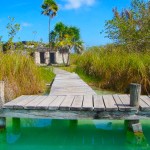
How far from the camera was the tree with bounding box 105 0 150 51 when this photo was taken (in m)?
Result: 16.9

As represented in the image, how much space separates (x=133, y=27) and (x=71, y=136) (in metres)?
13.5

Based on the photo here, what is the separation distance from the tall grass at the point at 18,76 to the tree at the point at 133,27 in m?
8.10

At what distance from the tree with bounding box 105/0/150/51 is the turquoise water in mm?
10412

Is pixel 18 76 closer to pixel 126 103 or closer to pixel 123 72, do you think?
pixel 123 72

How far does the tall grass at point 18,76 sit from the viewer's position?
8.09m

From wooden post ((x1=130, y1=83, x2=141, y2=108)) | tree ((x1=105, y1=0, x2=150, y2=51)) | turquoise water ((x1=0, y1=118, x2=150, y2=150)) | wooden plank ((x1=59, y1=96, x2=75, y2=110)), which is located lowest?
turquoise water ((x1=0, y1=118, x2=150, y2=150))

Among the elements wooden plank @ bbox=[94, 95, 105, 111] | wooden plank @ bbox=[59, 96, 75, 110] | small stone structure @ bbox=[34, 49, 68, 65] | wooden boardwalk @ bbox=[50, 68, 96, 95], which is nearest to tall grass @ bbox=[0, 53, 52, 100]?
wooden boardwalk @ bbox=[50, 68, 96, 95]

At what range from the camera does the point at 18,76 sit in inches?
340

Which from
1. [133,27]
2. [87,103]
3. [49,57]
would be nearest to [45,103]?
[87,103]

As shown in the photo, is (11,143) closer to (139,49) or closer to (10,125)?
(10,125)

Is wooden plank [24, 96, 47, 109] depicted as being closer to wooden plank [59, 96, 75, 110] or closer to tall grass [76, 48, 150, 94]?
wooden plank [59, 96, 75, 110]

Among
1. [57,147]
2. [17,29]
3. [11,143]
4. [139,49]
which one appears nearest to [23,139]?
[11,143]

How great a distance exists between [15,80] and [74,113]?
3505 millimetres

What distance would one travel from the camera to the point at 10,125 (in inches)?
254
